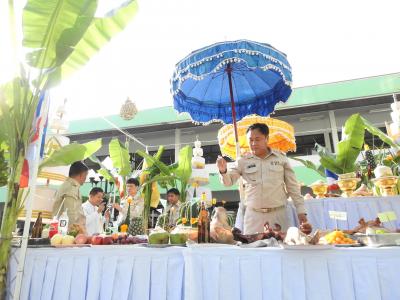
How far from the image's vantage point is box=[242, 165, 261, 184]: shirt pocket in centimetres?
257

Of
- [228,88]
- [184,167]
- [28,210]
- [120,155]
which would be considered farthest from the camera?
[184,167]

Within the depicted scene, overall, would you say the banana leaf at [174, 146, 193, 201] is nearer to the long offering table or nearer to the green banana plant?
the green banana plant

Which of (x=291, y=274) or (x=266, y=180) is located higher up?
(x=266, y=180)

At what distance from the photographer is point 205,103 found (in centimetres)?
384

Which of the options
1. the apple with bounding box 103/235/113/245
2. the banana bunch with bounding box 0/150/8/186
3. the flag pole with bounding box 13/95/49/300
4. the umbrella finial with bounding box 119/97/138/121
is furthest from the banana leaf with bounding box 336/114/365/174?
the umbrella finial with bounding box 119/97/138/121

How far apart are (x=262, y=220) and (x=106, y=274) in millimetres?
1391

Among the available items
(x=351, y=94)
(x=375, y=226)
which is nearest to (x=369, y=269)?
(x=375, y=226)

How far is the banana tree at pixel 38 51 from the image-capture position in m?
2.10

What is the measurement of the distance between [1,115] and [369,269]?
258 cm

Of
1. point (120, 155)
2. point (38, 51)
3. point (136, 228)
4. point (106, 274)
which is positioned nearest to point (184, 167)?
point (120, 155)

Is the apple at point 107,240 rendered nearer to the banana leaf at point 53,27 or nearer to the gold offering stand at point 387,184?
the banana leaf at point 53,27

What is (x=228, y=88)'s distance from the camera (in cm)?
371

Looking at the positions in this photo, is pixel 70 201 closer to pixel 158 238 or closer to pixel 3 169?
pixel 3 169

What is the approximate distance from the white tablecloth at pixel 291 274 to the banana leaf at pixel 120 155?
429 cm
